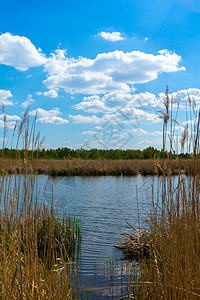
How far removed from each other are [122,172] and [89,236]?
14.6 meters

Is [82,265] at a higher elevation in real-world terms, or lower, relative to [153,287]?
lower

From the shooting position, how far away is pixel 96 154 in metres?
21.8

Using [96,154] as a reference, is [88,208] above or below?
below

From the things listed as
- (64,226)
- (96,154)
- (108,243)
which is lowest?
(108,243)

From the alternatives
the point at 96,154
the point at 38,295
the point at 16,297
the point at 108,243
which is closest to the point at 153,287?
the point at 38,295

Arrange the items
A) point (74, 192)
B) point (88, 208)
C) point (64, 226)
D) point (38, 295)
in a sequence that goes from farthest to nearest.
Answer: point (74, 192) < point (88, 208) < point (64, 226) < point (38, 295)

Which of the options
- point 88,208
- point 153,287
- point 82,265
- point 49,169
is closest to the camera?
point 153,287

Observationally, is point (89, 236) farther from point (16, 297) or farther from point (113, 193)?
A: point (113, 193)

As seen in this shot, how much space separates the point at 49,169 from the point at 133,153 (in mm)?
16066

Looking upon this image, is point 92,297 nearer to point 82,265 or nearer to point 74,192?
point 82,265

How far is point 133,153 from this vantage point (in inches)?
1314

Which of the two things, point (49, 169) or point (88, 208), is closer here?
point (88, 208)

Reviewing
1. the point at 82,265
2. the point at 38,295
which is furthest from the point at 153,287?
the point at 82,265

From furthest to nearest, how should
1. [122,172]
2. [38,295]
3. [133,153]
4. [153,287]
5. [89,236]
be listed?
[133,153], [122,172], [89,236], [153,287], [38,295]
